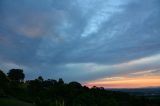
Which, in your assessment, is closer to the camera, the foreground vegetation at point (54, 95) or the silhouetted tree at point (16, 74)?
the foreground vegetation at point (54, 95)

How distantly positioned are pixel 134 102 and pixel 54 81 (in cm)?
3109

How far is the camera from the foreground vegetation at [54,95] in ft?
187

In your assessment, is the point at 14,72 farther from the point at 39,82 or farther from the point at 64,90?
the point at 64,90

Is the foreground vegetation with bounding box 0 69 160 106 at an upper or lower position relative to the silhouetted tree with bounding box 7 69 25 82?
lower

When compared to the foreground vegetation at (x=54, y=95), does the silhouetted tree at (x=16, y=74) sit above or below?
above

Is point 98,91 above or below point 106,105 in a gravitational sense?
above

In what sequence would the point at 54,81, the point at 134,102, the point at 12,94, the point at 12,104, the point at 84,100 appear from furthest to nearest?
1. the point at 54,81
2. the point at 134,102
3. the point at 84,100
4. the point at 12,94
5. the point at 12,104

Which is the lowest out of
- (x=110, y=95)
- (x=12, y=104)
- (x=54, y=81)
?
(x=12, y=104)

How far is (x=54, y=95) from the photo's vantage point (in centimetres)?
7919

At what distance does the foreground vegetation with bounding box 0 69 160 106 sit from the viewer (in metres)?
57.0

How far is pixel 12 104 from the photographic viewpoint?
49.0 meters

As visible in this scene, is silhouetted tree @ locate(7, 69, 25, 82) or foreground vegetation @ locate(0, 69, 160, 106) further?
silhouetted tree @ locate(7, 69, 25, 82)

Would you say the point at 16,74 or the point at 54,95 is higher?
the point at 16,74

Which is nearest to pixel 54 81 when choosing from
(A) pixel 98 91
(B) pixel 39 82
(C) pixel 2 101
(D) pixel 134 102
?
(B) pixel 39 82
